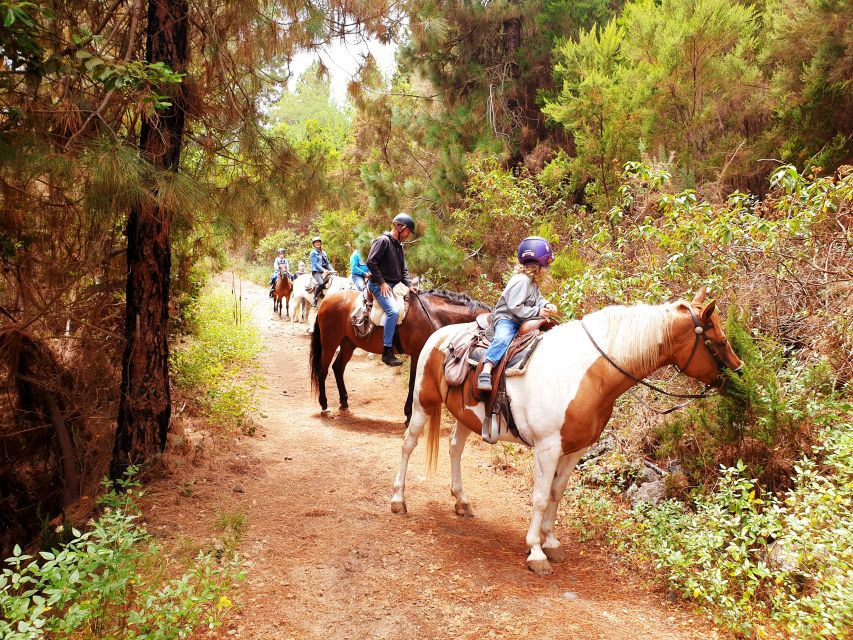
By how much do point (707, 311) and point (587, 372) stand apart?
2.91 ft

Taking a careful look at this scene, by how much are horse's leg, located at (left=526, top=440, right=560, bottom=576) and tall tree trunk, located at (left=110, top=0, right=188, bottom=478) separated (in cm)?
371

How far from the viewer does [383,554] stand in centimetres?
420

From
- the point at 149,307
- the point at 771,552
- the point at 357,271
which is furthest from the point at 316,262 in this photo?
the point at 771,552

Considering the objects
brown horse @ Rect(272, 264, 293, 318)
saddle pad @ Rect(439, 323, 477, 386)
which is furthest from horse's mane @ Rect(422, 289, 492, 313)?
brown horse @ Rect(272, 264, 293, 318)

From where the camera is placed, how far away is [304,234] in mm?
28453

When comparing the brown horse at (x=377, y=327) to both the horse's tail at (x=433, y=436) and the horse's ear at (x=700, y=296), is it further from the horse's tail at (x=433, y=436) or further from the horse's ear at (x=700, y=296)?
the horse's ear at (x=700, y=296)

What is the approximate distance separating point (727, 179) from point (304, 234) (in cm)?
2341

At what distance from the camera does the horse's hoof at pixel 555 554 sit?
418 centimetres

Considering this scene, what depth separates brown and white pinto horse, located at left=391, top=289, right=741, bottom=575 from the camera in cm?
378

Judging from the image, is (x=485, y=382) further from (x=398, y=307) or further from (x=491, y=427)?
(x=398, y=307)

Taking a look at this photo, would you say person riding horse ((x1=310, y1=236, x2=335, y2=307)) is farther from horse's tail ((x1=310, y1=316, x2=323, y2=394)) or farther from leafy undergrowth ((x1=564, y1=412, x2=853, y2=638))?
leafy undergrowth ((x1=564, y1=412, x2=853, y2=638))

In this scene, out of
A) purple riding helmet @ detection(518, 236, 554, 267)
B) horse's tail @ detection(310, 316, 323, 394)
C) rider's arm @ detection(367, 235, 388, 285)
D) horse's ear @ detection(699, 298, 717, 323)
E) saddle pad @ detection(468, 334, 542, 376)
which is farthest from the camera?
horse's tail @ detection(310, 316, 323, 394)

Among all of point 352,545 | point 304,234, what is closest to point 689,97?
point 352,545

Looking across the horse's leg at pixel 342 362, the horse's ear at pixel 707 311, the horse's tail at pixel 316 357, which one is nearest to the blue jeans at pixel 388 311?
the horse's leg at pixel 342 362
